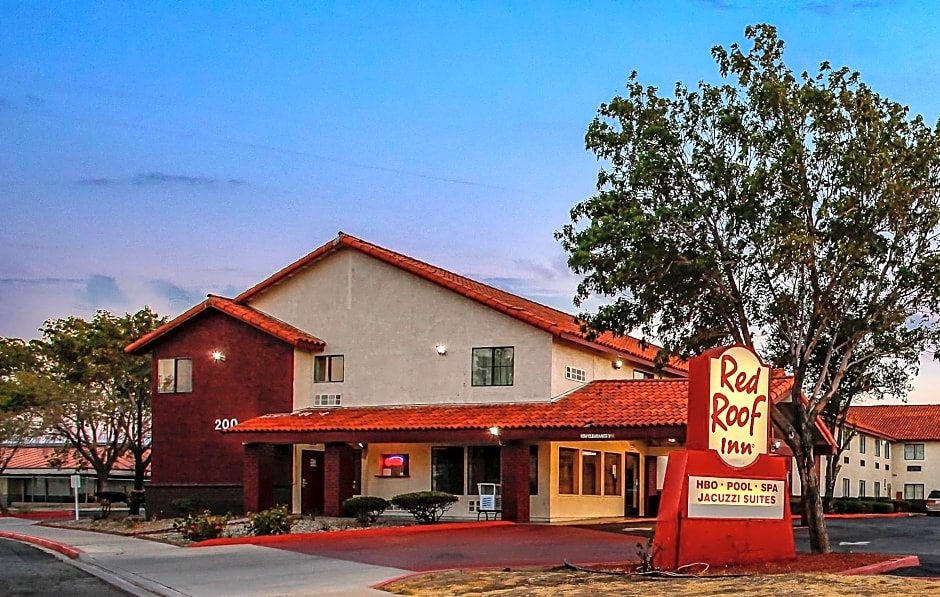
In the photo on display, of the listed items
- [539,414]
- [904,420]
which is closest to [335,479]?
[539,414]

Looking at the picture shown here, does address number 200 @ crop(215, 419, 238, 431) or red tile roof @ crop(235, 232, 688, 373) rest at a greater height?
red tile roof @ crop(235, 232, 688, 373)

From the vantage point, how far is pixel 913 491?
79375mm

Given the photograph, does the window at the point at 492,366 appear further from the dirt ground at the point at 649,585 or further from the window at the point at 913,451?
the window at the point at 913,451

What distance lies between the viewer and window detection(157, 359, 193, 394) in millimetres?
39625

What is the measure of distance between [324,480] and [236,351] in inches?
214

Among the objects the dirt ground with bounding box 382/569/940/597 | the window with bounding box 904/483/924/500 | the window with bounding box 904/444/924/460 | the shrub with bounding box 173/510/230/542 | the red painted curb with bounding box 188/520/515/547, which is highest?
the dirt ground with bounding box 382/569/940/597

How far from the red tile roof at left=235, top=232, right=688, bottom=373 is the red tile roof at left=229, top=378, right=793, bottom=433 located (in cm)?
155

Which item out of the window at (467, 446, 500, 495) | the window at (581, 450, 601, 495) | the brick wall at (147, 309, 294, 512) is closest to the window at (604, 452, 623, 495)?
the window at (581, 450, 601, 495)

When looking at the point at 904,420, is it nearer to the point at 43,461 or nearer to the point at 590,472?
the point at 590,472

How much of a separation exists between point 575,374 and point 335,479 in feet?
26.6

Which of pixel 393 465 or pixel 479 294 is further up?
pixel 479 294

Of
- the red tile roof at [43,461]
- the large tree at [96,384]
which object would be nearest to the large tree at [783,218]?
the large tree at [96,384]

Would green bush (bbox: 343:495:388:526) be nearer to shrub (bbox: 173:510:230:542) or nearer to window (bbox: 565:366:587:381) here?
shrub (bbox: 173:510:230:542)

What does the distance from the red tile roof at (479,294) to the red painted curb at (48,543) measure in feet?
36.5
